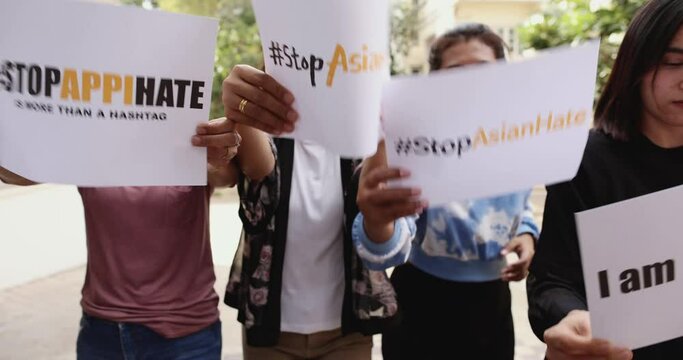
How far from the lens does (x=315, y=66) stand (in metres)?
0.97

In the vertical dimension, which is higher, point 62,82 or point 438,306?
point 62,82

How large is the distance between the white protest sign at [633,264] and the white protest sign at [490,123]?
Result: 0.37 ft

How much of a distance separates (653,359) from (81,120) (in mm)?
1109

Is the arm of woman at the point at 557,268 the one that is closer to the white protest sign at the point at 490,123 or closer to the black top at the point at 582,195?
the black top at the point at 582,195

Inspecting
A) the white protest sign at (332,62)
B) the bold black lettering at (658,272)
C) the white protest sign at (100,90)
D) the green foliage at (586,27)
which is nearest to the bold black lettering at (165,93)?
the white protest sign at (100,90)

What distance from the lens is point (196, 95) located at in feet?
3.86

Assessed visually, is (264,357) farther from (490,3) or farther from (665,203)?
(490,3)

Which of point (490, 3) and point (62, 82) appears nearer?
point (62, 82)

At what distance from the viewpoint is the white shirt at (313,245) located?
1615 mm

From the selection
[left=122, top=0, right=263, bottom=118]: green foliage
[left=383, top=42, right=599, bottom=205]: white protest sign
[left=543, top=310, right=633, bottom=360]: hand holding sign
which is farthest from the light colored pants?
[left=122, top=0, right=263, bottom=118]: green foliage

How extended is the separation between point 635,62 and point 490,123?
0.44 metres

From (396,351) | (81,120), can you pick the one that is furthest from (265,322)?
(81,120)

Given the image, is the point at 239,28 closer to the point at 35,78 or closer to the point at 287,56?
the point at 35,78

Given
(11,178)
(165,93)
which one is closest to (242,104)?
(165,93)
